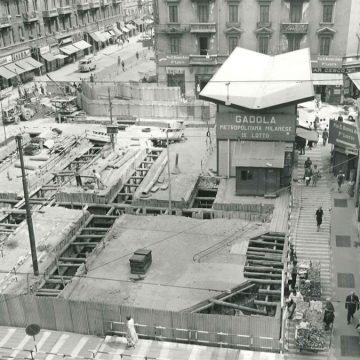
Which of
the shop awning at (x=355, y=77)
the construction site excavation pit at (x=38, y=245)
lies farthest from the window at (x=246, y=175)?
the shop awning at (x=355, y=77)

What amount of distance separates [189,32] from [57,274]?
48.3 m

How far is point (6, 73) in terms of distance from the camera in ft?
289

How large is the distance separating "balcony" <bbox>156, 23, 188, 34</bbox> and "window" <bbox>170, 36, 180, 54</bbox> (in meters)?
Result: 1.16

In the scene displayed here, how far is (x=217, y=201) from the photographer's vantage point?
44500 mm

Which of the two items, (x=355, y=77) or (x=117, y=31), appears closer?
(x=355, y=77)

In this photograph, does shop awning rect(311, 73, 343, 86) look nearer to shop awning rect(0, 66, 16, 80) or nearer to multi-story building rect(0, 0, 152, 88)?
shop awning rect(0, 66, 16, 80)

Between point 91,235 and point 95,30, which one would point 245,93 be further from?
point 95,30

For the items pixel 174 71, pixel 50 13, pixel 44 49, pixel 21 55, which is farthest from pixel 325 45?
pixel 50 13

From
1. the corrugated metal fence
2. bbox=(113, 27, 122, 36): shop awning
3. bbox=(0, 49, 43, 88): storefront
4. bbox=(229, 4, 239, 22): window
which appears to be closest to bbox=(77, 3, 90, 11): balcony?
bbox=(113, 27, 122, 36): shop awning

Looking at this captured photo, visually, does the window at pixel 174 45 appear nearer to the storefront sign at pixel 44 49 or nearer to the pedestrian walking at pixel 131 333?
the storefront sign at pixel 44 49

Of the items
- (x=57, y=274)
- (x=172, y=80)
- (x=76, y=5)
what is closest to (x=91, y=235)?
(x=57, y=274)

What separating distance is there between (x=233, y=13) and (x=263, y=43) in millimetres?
5846

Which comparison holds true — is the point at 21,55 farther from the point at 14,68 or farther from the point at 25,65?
the point at 14,68

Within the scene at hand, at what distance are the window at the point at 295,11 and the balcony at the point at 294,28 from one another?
0.75 meters
